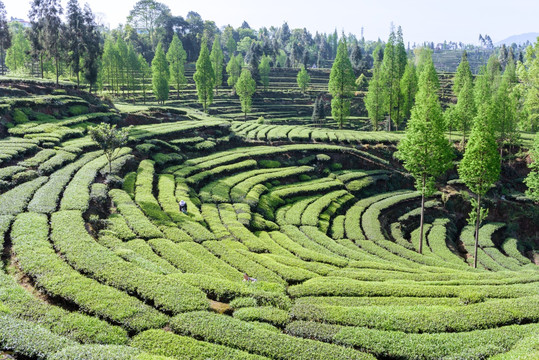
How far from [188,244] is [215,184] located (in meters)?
14.2

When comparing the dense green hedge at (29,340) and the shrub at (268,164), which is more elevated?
the shrub at (268,164)

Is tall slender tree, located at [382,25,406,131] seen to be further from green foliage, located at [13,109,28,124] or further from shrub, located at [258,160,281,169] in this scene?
green foliage, located at [13,109,28,124]

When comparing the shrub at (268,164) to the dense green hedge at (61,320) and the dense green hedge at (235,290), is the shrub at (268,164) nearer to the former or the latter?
the dense green hedge at (235,290)

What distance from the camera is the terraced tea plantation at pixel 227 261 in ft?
38.0

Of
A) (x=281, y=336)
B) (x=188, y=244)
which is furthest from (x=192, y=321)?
(x=188, y=244)

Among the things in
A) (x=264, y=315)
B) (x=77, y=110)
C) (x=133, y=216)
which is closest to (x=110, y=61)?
(x=77, y=110)

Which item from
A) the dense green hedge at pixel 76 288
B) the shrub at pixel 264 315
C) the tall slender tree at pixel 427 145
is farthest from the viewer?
the tall slender tree at pixel 427 145

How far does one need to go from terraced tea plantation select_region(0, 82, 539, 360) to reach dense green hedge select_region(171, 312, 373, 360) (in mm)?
53

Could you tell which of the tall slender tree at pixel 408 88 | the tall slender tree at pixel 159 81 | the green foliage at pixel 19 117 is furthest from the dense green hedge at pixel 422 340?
the tall slender tree at pixel 159 81

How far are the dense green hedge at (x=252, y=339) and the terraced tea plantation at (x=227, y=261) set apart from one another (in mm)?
53

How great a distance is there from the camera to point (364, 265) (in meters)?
22.1

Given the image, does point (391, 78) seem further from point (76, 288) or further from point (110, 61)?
point (76, 288)

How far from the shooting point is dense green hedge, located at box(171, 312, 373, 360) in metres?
11.0

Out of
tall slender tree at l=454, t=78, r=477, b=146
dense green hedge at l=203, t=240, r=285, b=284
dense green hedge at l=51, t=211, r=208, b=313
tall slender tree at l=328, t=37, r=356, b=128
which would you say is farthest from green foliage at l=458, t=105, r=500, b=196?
tall slender tree at l=328, t=37, r=356, b=128
